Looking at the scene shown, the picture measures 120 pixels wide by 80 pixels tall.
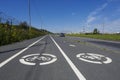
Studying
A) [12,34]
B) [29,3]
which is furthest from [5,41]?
[29,3]

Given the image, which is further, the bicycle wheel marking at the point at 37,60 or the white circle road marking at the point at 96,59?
the white circle road marking at the point at 96,59

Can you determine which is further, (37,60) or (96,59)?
(96,59)

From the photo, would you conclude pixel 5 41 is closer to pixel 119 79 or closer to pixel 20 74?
pixel 20 74

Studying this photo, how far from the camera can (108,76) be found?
6395 millimetres

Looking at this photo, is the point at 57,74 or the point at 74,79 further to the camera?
the point at 57,74

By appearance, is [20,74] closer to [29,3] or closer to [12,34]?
[12,34]

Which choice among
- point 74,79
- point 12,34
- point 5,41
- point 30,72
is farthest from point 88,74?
point 12,34

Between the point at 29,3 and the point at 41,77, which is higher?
the point at 29,3

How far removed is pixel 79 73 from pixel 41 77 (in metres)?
1.37

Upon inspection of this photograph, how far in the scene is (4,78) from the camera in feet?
19.4

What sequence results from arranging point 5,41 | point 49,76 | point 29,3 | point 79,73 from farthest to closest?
point 29,3
point 5,41
point 79,73
point 49,76

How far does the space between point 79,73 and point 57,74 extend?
0.75 meters

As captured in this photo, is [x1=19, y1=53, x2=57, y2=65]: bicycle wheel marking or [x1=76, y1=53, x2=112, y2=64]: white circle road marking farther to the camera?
[x1=76, y1=53, x2=112, y2=64]: white circle road marking

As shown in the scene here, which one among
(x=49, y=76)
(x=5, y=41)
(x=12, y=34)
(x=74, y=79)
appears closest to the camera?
(x=74, y=79)
